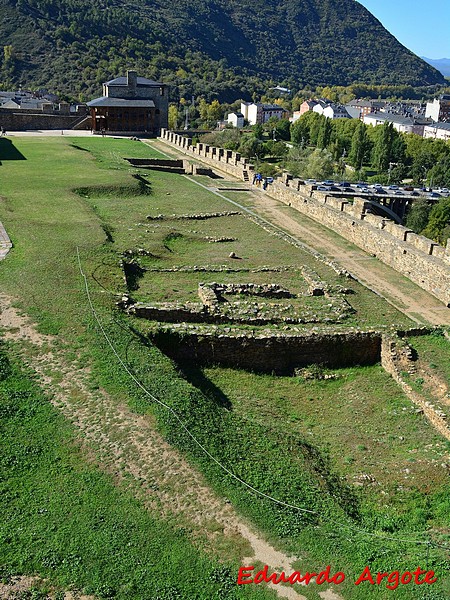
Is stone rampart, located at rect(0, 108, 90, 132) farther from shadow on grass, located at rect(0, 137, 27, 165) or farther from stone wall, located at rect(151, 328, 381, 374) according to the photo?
stone wall, located at rect(151, 328, 381, 374)

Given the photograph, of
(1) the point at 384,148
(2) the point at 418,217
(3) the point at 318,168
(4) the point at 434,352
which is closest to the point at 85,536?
(4) the point at 434,352

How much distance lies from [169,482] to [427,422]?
18.7ft

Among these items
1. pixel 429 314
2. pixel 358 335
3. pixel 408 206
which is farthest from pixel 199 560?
pixel 408 206

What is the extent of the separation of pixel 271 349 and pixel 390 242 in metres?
8.88

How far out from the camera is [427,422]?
37.2 ft

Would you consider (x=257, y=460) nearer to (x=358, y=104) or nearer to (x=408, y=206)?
(x=408, y=206)

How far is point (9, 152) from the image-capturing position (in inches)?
1409

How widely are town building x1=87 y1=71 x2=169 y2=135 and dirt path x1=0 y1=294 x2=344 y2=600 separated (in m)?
44.9

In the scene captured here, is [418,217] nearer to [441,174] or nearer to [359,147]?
[441,174]

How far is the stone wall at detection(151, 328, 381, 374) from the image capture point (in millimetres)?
12789

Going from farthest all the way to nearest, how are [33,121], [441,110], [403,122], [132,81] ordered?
[441,110]
[403,122]
[132,81]
[33,121]

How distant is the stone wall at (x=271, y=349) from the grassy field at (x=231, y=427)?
0.36m

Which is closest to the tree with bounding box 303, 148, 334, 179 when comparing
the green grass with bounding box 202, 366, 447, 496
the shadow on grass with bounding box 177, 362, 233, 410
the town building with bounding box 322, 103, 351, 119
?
the green grass with bounding box 202, 366, 447, 496

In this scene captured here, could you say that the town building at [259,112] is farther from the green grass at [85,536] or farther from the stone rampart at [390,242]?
the green grass at [85,536]
